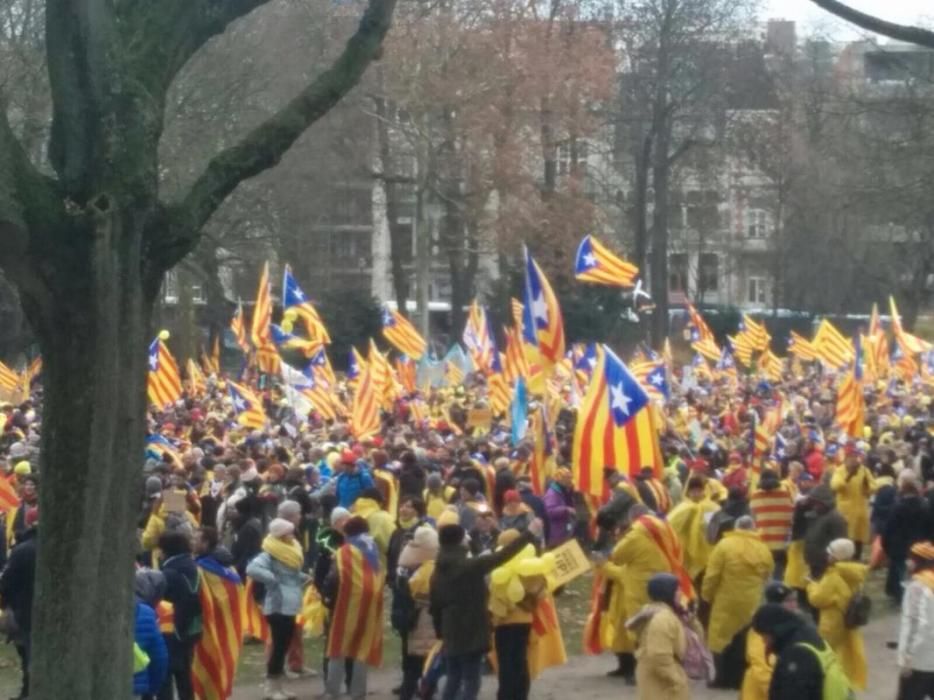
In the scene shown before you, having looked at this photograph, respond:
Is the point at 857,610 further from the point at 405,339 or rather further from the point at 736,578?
the point at 405,339

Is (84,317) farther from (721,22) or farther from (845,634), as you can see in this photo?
(721,22)

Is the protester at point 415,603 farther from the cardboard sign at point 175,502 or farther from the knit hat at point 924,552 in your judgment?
the knit hat at point 924,552

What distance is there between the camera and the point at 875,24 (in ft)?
25.0

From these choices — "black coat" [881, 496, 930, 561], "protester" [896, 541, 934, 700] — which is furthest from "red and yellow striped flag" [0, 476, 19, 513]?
"protester" [896, 541, 934, 700]

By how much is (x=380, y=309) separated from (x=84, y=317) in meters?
46.9

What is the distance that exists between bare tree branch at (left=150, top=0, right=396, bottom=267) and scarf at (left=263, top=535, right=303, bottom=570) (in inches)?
155

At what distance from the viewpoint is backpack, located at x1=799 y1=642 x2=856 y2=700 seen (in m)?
7.80

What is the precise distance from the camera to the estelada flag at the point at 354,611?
12.1 metres

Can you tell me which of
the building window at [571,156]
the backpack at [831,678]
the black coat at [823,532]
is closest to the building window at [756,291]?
the building window at [571,156]

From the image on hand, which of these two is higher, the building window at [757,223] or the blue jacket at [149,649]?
the building window at [757,223]

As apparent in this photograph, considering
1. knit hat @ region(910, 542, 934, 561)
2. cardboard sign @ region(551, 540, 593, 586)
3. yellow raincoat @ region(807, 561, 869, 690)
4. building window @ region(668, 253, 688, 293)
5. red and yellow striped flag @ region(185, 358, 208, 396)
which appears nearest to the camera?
knit hat @ region(910, 542, 934, 561)

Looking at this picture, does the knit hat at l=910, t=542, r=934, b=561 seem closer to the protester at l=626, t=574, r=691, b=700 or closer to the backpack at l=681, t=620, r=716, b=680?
the backpack at l=681, t=620, r=716, b=680

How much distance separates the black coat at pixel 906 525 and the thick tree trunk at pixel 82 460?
9193 mm

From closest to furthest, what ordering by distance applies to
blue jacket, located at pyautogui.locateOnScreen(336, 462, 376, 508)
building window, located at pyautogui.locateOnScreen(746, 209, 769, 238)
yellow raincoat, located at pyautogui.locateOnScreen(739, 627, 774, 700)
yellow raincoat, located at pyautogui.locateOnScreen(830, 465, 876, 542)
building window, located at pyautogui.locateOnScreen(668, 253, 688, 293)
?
yellow raincoat, located at pyautogui.locateOnScreen(739, 627, 774, 700), blue jacket, located at pyautogui.locateOnScreen(336, 462, 376, 508), yellow raincoat, located at pyautogui.locateOnScreen(830, 465, 876, 542), building window, located at pyautogui.locateOnScreen(746, 209, 769, 238), building window, located at pyautogui.locateOnScreen(668, 253, 688, 293)
